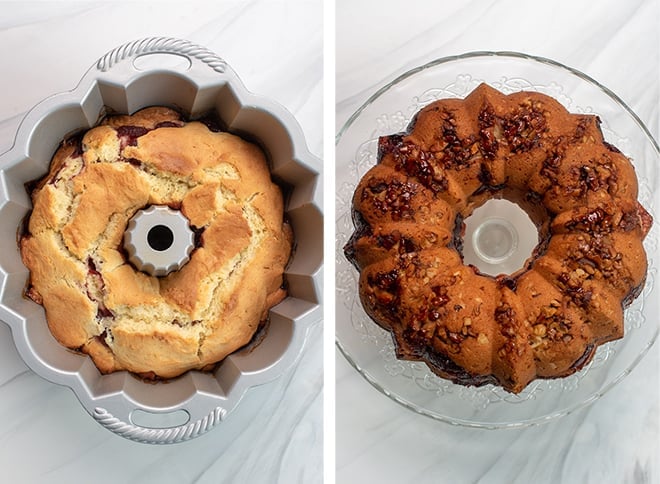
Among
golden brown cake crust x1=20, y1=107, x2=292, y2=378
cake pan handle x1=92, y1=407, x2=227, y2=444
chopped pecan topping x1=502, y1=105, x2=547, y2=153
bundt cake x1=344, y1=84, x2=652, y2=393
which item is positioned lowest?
cake pan handle x1=92, y1=407, x2=227, y2=444

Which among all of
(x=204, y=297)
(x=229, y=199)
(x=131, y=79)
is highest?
(x=131, y=79)

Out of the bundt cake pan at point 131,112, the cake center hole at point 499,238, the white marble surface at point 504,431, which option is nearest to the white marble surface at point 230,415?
the white marble surface at point 504,431

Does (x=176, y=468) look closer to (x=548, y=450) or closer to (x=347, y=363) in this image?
(x=347, y=363)

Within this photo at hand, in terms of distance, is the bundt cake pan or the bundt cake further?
the bundt cake

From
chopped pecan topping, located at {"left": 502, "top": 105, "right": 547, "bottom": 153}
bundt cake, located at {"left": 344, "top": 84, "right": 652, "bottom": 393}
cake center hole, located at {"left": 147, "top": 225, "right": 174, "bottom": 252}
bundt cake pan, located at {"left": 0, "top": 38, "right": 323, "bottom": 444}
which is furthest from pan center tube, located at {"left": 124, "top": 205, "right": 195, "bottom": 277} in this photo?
chopped pecan topping, located at {"left": 502, "top": 105, "right": 547, "bottom": 153}

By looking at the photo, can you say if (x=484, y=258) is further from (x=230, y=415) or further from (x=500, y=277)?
(x=230, y=415)

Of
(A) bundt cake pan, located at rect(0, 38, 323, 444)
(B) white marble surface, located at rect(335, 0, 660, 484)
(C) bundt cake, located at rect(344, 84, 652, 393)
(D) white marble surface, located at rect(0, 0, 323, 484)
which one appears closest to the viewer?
(A) bundt cake pan, located at rect(0, 38, 323, 444)

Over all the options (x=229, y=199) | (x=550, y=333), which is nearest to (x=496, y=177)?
(x=550, y=333)

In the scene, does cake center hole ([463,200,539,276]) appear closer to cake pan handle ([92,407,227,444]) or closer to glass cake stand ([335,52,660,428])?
glass cake stand ([335,52,660,428])
